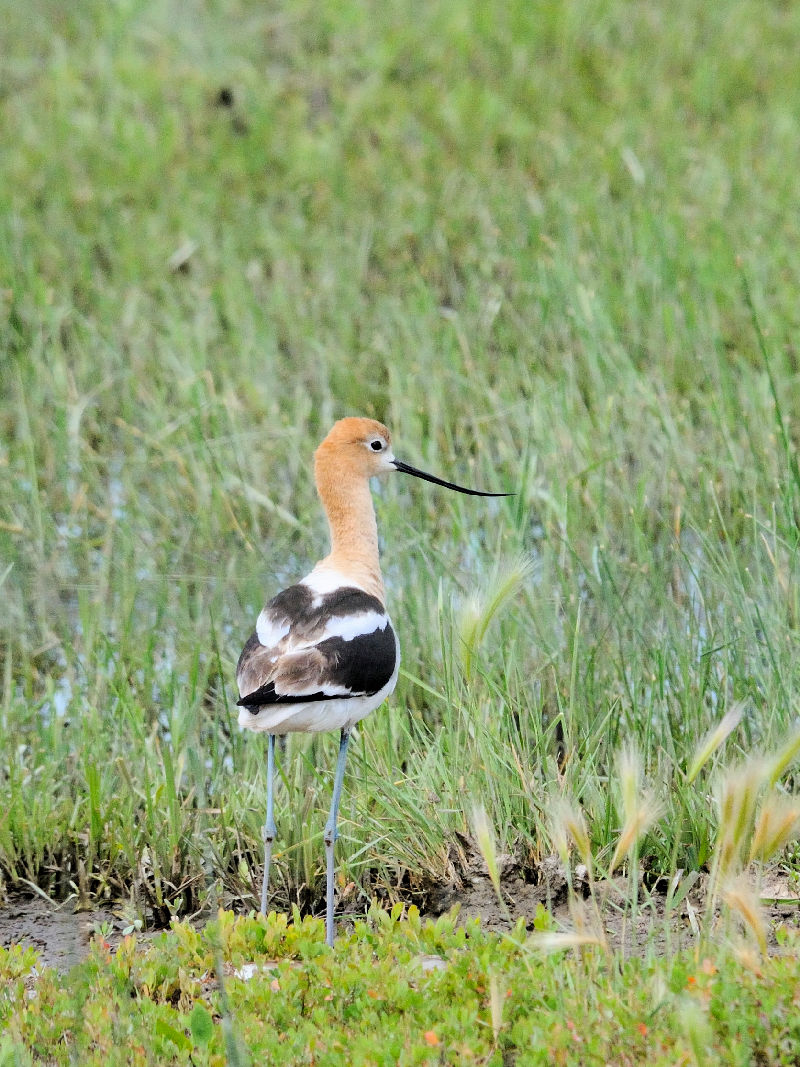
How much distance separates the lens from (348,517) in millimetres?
4363

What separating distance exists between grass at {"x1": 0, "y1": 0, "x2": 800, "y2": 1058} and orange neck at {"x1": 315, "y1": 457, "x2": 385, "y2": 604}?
1.03ft

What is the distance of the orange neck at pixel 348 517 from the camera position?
4312 millimetres

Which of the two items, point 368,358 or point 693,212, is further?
point 693,212

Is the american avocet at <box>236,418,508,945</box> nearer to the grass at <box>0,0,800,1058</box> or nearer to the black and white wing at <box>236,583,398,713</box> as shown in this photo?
the black and white wing at <box>236,583,398,713</box>

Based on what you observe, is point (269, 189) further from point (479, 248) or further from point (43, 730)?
point (43, 730)

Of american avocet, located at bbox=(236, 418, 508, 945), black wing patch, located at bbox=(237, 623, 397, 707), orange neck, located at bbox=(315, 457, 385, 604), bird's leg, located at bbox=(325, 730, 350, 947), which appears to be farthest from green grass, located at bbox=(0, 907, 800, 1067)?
orange neck, located at bbox=(315, 457, 385, 604)

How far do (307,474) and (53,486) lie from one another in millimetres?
1161

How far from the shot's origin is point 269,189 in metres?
9.07

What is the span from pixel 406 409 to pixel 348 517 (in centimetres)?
215

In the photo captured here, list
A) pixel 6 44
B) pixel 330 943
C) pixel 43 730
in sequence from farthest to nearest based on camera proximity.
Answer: pixel 6 44 → pixel 43 730 → pixel 330 943

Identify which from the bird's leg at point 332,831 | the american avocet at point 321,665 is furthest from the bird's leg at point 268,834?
the bird's leg at point 332,831

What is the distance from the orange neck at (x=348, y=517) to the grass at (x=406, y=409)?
315 mm

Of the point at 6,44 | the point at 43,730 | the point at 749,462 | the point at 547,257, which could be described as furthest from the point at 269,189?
the point at 43,730

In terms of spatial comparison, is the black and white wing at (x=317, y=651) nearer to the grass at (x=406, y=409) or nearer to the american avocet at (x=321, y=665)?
the american avocet at (x=321, y=665)
